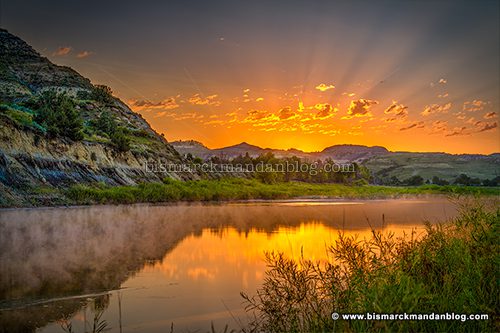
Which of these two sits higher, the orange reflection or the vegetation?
the vegetation

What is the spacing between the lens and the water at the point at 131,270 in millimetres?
10500

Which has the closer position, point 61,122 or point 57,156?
point 57,156

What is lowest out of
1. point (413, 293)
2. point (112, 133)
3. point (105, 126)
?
point (413, 293)

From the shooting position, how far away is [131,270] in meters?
16.0

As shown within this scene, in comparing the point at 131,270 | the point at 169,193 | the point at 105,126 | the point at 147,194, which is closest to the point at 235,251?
the point at 131,270

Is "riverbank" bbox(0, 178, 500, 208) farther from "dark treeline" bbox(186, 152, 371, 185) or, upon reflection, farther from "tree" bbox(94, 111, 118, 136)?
"dark treeline" bbox(186, 152, 371, 185)

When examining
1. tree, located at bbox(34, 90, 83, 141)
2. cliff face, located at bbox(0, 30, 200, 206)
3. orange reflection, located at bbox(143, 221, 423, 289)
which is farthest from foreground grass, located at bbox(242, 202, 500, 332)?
tree, located at bbox(34, 90, 83, 141)

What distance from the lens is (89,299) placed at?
11945mm

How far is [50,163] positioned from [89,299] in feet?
112

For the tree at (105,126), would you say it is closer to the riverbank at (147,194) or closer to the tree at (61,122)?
the riverbank at (147,194)

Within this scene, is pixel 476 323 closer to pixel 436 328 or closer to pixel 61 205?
pixel 436 328

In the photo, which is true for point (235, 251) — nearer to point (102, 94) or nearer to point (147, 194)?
point (147, 194)

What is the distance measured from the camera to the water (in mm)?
10500

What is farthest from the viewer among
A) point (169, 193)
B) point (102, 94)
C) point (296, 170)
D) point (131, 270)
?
point (296, 170)
